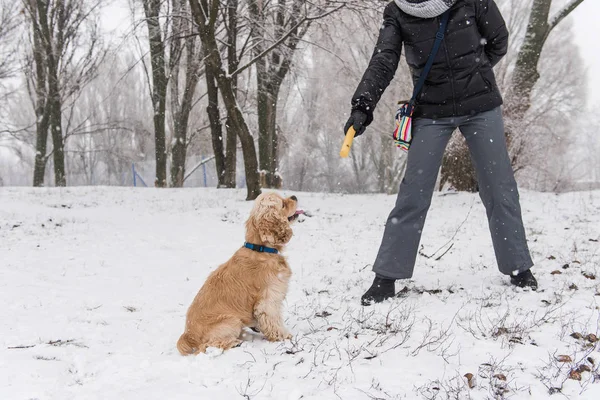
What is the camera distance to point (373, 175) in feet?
117

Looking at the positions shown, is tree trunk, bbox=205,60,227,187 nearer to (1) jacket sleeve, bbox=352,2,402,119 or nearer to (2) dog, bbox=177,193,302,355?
(1) jacket sleeve, bbox=352,2,402,119

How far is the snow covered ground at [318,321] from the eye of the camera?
2.33 meters

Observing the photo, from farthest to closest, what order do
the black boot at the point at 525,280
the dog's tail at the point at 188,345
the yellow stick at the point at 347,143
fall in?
1. the black boot at the point at 525,280
2. the yellow stick at the point at 347,143
3. the dog's tail at the point at 188,345

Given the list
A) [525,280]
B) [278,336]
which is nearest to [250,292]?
[278,336]

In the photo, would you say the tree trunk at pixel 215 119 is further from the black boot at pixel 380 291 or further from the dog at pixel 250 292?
the black boot at pixel 380 291

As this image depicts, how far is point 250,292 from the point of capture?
3176 millimetres

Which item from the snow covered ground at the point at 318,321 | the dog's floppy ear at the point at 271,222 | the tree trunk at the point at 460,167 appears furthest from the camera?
the tree trunk at the point at 460,167

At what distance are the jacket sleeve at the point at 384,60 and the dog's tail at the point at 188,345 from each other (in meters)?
2.09

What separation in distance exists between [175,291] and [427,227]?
15.1 feet

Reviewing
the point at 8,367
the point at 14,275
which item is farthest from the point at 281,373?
the point at 14,275

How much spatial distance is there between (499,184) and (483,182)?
5.1 inches

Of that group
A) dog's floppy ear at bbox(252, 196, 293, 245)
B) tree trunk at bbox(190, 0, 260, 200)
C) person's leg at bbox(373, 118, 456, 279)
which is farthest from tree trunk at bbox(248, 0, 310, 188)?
dog's floppy ear at bbox(252, 196, 293, 245)

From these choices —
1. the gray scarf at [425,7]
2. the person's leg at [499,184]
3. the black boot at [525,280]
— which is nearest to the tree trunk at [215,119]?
the gray scarf at [425,7]

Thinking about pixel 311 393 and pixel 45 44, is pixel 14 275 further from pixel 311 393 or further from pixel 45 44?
pixel 45 44
